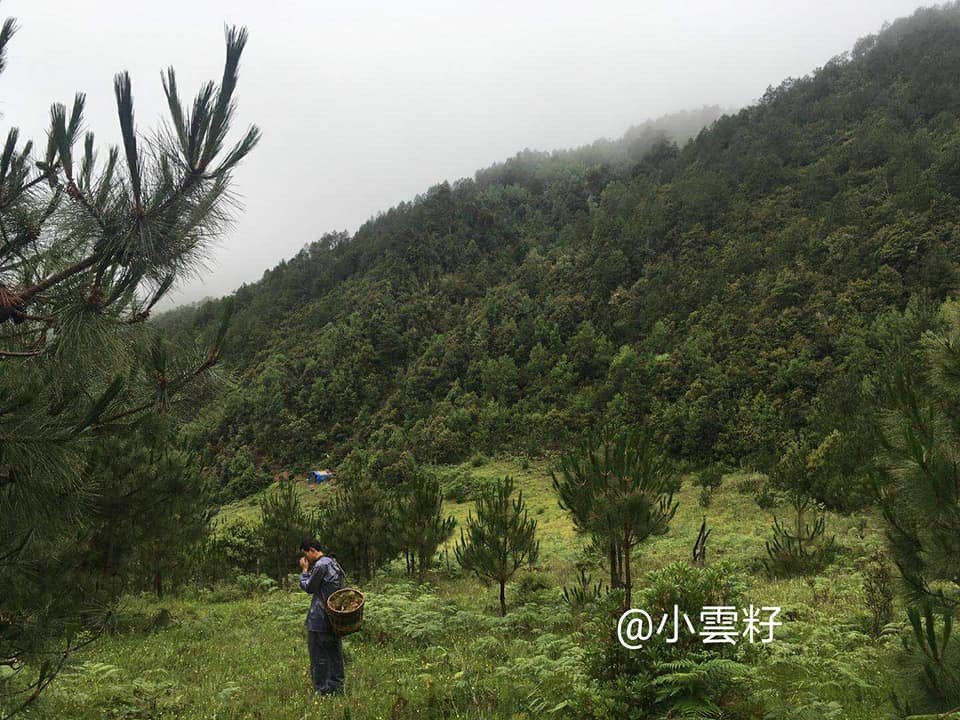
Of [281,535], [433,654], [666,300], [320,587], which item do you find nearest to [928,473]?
[320,587]

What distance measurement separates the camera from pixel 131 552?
8828mm

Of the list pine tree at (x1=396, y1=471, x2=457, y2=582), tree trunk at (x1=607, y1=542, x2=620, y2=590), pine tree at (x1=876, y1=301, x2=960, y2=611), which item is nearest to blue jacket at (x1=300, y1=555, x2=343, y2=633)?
tree trunk at (x1=607, y1=542, x2=620, y2=590)

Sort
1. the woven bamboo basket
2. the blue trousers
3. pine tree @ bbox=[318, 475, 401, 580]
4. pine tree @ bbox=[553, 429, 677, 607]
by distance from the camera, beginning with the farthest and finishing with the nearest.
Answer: pine tree @ bbox=[318, 475, 401, 580], pine tree @ bbox=[553, 429, 677, 607], the blue trousers, the woven bamboo basket

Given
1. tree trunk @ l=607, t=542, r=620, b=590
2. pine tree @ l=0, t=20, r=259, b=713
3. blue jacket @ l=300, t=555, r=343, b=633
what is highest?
pine tree @ l=0, t=20, r=259, b=713

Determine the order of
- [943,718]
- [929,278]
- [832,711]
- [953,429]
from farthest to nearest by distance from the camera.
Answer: [929,278] < [832,711] < [953,429] < [943,718]

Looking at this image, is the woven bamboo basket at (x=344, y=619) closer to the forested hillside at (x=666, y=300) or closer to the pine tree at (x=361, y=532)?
the pine tree at (x=361, y=532)

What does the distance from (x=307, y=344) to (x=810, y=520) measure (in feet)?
189

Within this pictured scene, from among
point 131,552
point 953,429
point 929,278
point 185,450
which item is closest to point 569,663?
point 953,429

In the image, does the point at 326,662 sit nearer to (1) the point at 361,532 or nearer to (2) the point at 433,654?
(2) the point at 433,654

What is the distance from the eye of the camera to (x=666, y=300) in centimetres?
4409

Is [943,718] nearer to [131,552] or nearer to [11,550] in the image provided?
[11,550]

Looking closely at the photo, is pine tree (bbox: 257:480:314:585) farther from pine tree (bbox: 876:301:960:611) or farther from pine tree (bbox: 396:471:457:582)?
pine tree (bbox: 876:301:960:611)

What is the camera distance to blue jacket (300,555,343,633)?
5305 mm

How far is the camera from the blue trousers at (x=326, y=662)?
5.25 meters
